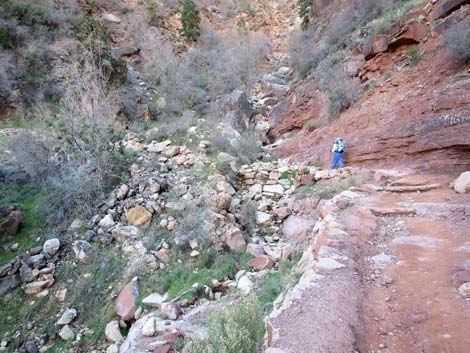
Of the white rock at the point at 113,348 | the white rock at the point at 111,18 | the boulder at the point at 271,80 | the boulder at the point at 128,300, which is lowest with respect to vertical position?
the white rock at the point at 113,348

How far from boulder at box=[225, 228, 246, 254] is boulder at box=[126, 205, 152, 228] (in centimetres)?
189

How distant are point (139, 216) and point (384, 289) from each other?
5178mm

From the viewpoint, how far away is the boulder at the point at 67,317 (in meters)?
4.70

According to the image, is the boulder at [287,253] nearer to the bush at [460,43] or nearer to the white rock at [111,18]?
the bush at [460,43]

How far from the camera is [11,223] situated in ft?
20.1

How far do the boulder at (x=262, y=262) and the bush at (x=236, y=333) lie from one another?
7.47 feet

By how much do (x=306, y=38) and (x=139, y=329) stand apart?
18.1 metres

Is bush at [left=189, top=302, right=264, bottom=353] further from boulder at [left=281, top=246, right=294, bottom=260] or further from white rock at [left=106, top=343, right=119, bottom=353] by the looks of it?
boulder at [left=281, top=246, right=294, bottom=260]

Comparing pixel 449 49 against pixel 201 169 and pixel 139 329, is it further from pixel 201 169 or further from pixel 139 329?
pixel 139 329

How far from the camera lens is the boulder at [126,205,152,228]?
6.32 m

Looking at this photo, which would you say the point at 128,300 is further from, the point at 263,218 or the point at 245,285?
the point at 263,218

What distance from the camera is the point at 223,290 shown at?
477cm

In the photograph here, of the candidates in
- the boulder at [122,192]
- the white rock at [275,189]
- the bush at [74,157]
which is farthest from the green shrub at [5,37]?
the white rock at [275,189]

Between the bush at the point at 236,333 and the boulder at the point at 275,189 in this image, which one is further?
the boulder at the point at 275,189
